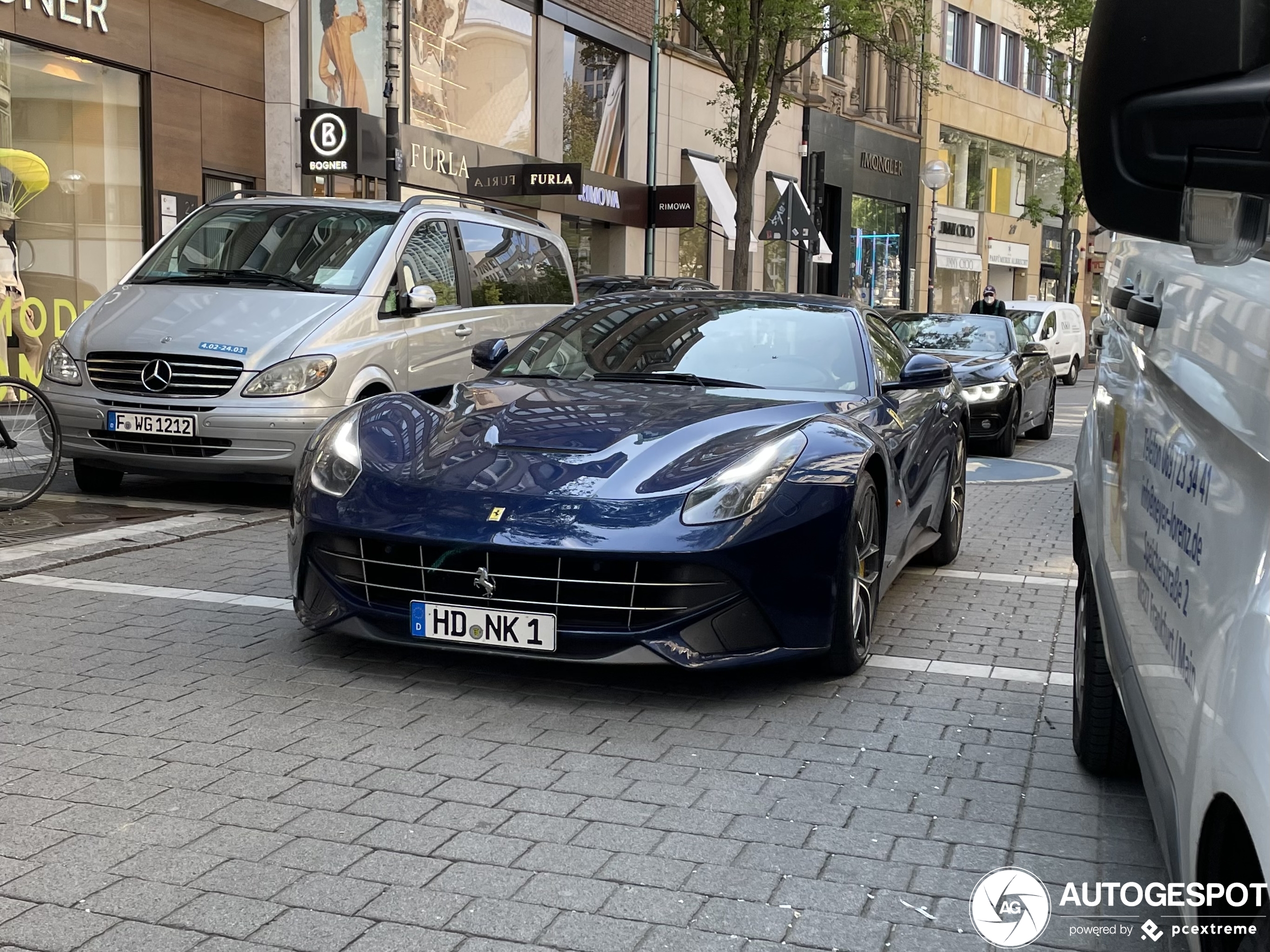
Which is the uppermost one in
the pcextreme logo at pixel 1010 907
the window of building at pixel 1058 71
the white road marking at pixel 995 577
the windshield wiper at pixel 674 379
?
the window of building at pixel 1058 71

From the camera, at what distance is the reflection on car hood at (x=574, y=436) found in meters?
4.71

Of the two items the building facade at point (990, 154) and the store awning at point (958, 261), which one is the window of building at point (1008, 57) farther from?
the store awning at point (958, 261)

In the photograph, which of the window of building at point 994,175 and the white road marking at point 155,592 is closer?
the white road marking at point 155,592

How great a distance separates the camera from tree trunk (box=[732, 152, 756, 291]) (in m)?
22.9

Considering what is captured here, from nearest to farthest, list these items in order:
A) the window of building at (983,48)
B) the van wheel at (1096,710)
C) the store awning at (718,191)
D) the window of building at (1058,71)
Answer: the van wheel at (1096,710)
the store awning at (718,191)
the window of building at (1058,71)
the window of building at (983,48)

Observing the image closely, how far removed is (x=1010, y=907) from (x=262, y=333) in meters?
6.60

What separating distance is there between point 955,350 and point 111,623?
10.8m

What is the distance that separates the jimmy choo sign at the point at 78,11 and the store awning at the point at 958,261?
3140 centimetres

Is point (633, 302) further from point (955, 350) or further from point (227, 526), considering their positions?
point (955, 350)

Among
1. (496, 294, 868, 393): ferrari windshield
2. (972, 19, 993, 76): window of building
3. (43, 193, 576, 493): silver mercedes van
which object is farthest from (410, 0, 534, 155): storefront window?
(972, 19, 993, 76): window of building

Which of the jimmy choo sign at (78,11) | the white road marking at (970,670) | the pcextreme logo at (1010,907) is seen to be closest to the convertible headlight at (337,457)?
the white road marking at (970,670)

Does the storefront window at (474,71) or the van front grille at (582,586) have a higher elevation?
the storefront window at (474,71)

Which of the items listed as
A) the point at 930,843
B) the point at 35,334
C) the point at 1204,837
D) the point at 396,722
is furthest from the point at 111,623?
the point at 35,334

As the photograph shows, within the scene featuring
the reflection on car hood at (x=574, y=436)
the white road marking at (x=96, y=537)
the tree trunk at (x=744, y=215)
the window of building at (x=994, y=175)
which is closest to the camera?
the reflection on car hood at (x=574, y=436)
